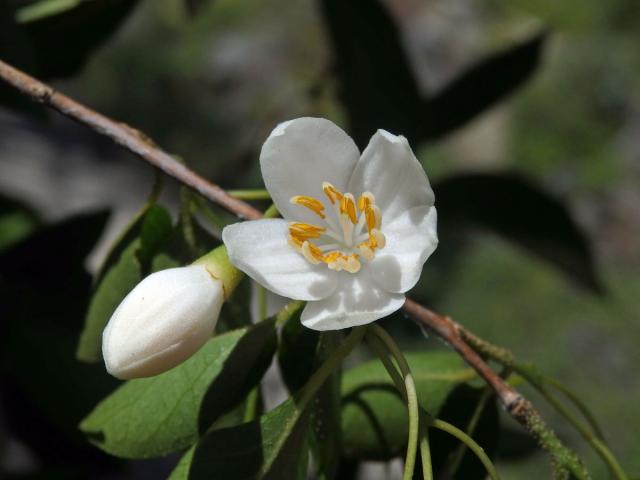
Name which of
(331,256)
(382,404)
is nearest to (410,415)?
(331,256)

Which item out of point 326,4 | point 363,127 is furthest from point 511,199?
point 326,4

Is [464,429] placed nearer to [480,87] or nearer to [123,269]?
[123,269]

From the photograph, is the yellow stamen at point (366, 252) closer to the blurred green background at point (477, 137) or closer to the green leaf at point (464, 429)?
the green leaf at point (464, 429)

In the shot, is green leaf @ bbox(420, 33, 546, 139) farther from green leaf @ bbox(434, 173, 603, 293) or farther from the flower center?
the flower center

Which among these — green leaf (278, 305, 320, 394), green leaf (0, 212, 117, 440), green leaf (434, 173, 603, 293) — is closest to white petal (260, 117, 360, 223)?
green leaf (278, 305, 320, 394)

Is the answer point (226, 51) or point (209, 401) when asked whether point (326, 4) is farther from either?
point (226, 51)

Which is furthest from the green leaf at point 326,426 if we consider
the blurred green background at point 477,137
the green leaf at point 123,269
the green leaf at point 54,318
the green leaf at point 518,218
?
the blurred green background at point 477,137
